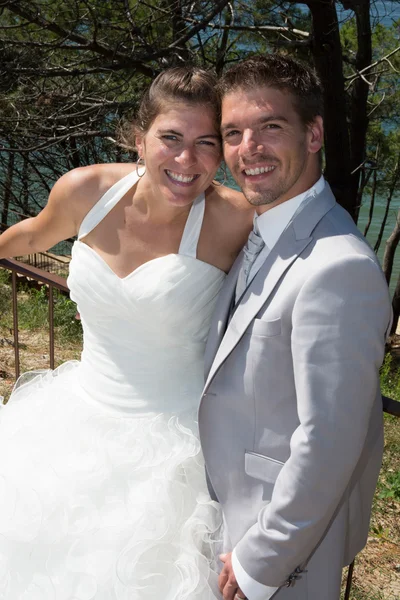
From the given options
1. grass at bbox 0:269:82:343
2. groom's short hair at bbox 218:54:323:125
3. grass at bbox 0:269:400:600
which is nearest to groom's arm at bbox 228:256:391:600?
groom's short hair at bbox 218:54:323:125

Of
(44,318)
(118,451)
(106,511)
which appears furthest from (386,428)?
(106,511)

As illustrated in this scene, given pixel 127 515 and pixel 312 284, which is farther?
pixel 127 515

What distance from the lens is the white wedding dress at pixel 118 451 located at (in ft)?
5.79

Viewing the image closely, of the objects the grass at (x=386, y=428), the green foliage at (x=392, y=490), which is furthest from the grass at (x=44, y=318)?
the green foliage at (x=392, y=490)

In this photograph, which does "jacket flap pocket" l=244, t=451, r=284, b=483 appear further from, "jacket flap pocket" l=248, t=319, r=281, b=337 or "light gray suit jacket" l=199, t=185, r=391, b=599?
"jacket flap pocket" l=248, t=319, r=281, b=337

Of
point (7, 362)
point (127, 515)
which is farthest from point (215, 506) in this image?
point (7, 362)

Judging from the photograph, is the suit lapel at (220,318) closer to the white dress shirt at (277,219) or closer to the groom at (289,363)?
→ the groom at (289,363)

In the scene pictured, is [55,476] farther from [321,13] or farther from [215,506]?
[321,13]

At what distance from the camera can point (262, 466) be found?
5.67 feet

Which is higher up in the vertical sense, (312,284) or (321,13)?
(321,13)

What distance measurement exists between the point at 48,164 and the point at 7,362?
15.8 feet

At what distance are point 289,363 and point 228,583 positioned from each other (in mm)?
597

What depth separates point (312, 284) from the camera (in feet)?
5.06

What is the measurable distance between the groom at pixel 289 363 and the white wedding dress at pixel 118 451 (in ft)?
0.48
